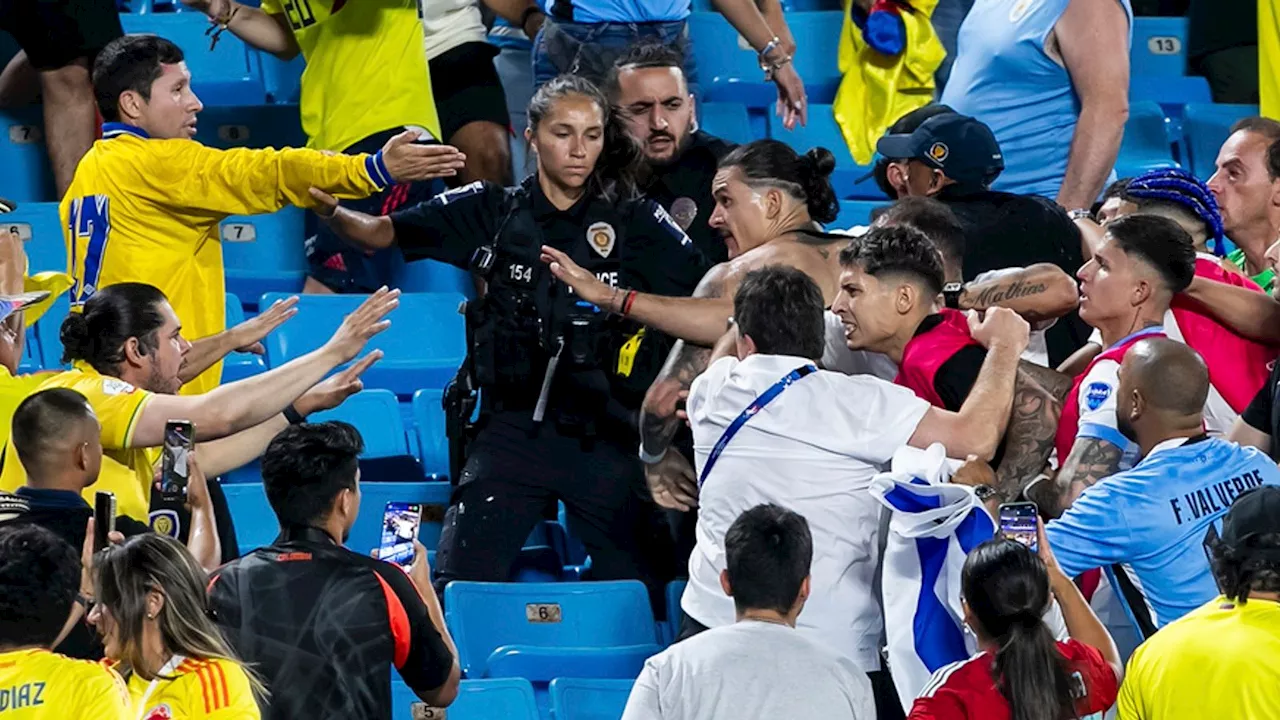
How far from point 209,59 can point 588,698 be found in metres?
4.56

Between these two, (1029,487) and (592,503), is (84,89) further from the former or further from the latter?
(1029,487)

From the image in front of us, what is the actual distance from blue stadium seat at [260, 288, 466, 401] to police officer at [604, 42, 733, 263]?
1.12m

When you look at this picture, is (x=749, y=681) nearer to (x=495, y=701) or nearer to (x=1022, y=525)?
(x=1022, y=525)

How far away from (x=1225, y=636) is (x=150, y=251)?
3.87m

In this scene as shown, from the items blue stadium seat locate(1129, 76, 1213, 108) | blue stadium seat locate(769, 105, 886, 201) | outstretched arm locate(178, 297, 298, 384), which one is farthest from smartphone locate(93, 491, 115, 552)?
blue stadium seat locate(1129, 76, 1213, 108)

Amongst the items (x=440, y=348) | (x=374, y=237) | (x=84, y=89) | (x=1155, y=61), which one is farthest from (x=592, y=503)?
(x=1155, y=61)

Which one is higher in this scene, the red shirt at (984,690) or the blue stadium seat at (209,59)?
the blue stadium seat at (209,59)

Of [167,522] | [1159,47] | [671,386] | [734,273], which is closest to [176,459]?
[167,522]

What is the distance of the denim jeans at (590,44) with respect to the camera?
768 centimetres

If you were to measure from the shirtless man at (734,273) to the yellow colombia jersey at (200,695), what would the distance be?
197 centimetres

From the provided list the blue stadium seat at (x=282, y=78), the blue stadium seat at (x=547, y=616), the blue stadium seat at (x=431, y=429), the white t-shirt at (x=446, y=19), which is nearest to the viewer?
the blue stadium seat at (x=547, y=616)

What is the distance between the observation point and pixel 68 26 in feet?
25.6

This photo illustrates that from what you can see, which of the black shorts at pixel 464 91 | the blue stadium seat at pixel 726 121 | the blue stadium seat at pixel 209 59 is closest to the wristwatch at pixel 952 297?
the black shorts at pixel 464 91

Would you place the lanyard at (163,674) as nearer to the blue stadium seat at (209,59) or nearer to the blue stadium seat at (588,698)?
the blue stadium seat at (588,698)
